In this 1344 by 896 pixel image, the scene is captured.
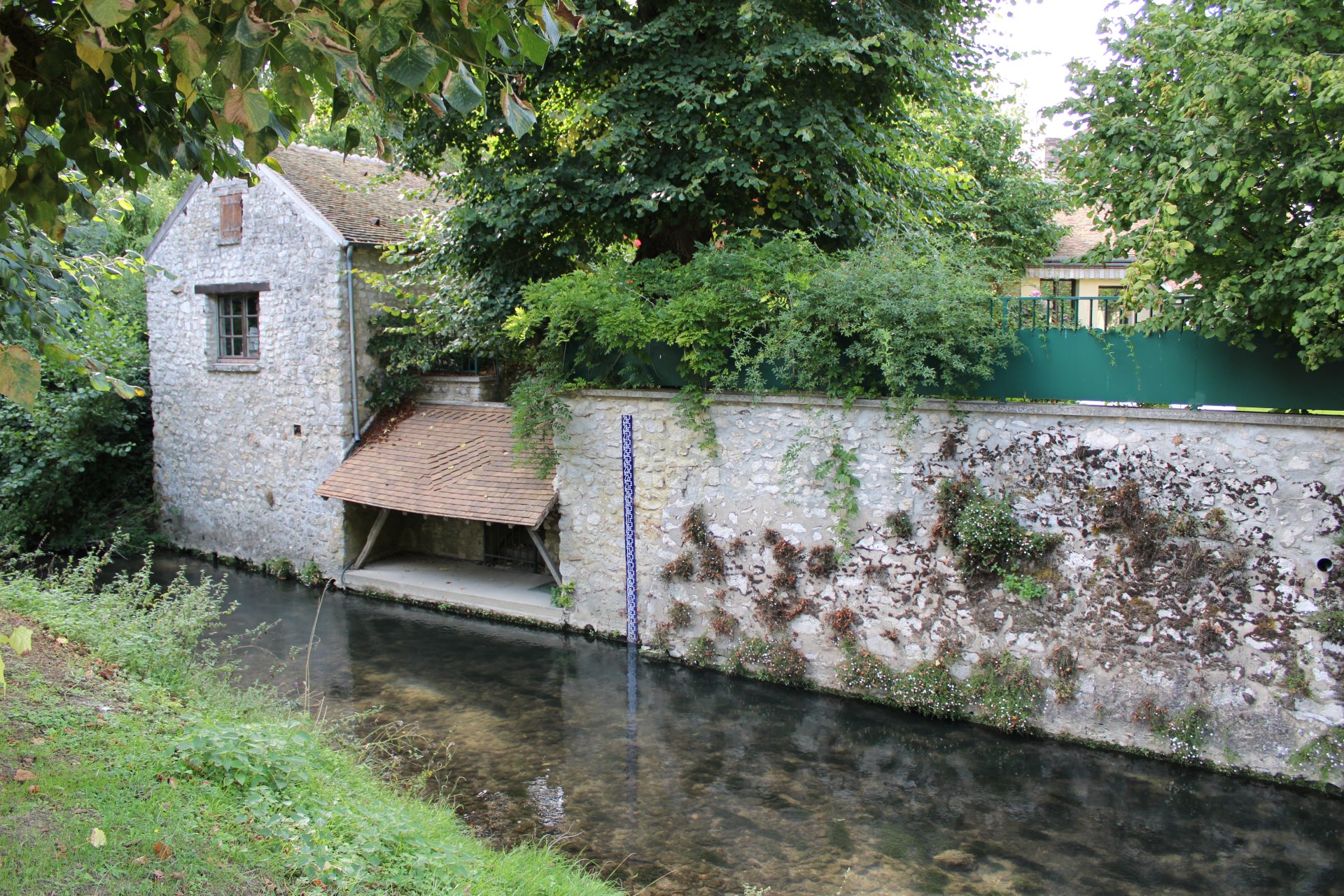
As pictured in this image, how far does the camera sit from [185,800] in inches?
181

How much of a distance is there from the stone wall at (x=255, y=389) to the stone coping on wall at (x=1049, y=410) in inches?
234

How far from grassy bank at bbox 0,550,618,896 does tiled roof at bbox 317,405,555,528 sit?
177 inches

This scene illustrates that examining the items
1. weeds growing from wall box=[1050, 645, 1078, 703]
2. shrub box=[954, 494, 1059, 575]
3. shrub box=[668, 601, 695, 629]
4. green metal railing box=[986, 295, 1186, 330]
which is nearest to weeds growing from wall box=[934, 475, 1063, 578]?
shrub box=[954, 494, 1059, 575]

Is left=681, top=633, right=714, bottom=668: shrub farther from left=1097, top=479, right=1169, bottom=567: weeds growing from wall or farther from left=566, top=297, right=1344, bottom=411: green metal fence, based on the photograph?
left=1097, top=479, right=1169, bottom=567: weeds growing from wall

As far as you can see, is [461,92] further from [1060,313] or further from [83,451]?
[83,451]

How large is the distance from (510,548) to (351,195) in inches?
247

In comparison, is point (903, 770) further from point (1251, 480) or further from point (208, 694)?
point (208, 694)

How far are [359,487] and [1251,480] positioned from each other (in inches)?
412

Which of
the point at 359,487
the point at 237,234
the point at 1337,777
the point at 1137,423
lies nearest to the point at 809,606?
the point at 1137,423

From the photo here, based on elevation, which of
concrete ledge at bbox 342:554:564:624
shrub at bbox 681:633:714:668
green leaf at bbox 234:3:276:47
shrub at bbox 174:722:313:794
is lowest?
shrub at bbox 681:633:714:668

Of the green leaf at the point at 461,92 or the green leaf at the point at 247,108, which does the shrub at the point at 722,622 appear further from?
the green leaf at the point at 247,108

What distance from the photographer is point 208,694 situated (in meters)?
6.95

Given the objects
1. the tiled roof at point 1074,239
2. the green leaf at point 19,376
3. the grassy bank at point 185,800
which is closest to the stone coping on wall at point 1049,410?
the grassy bank at point 185,800

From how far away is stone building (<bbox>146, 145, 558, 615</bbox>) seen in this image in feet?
45.0
